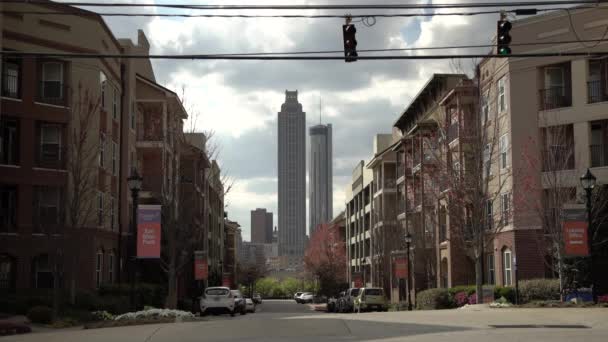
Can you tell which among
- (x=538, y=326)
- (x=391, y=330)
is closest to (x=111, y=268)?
(x=391, y=330)

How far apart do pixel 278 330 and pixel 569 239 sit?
12.3 meters

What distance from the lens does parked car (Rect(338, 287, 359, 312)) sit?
4685 cm

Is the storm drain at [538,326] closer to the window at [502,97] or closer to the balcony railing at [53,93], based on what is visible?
the window at [502,97]

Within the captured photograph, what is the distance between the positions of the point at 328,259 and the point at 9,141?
64.4 metres

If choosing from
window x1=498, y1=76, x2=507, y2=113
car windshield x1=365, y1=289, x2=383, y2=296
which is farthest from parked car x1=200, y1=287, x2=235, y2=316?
window x1=498, y1=76, x2=507, y2=113

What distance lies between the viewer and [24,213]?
34.9 metres

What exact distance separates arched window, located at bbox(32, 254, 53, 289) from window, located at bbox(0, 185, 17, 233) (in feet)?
6.16

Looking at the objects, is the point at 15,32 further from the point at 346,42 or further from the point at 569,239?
the point at 569,239

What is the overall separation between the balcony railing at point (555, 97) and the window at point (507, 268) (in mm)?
7705

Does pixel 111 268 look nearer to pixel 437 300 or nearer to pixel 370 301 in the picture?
pixel 370 301

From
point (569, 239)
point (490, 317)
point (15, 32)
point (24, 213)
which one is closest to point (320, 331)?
point (490, 317)

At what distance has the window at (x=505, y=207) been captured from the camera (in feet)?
121

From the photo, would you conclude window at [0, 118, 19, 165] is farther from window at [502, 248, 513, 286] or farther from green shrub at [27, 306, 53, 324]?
window at [502, 248, 513, 286]

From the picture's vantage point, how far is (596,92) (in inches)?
1487
